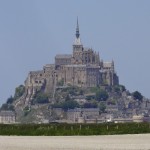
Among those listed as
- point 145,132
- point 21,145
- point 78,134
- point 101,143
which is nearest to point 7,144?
point 21,145

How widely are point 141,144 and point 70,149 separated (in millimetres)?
4615

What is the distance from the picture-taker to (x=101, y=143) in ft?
156

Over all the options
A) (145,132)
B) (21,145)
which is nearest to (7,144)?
(21,145)

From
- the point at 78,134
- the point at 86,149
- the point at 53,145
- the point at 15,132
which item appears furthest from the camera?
the point at 15,132

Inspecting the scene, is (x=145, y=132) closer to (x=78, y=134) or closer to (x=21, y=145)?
(x=78, y=134)

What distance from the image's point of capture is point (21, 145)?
46.9 metres

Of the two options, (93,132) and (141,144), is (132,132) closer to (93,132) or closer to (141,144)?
(93,132)

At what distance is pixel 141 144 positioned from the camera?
46062 millimetres

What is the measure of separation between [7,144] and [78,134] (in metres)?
14.7

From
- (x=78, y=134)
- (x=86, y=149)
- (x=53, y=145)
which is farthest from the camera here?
(x=78, y=134)

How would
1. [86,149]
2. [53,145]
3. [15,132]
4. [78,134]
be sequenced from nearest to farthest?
[86,149]
[53,145]
[78,134]
[15,132]

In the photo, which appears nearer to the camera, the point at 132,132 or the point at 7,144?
the point at 7,144

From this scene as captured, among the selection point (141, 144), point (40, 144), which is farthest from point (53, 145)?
point (141, 144)

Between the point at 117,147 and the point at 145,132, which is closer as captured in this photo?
the point at 117,147
